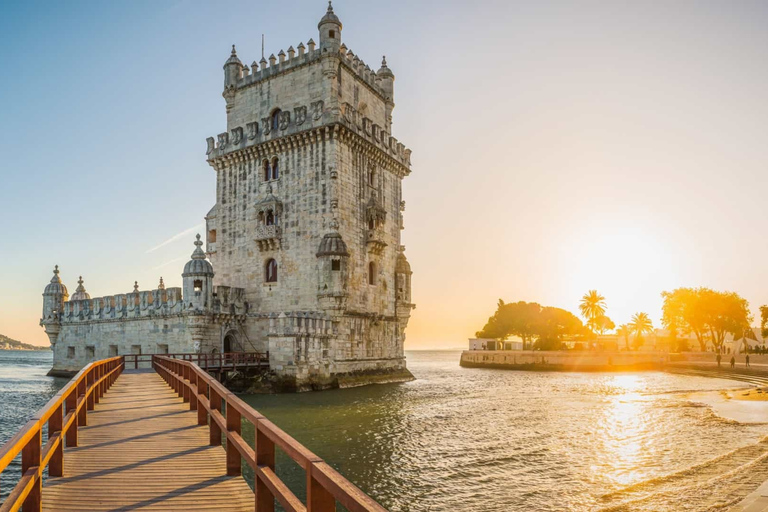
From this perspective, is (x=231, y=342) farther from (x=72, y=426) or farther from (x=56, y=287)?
(x=72, y=426)

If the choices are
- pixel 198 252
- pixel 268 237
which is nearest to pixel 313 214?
pixel 268 237

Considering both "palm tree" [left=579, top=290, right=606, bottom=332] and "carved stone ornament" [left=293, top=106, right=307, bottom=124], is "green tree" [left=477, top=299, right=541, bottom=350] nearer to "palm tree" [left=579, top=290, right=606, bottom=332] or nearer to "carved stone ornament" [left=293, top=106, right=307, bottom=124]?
"palm tree" [left=579, top=290, right=606, bottom=332]

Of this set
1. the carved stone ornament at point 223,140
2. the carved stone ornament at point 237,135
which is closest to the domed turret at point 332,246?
the carved stone ornament at point 237,135

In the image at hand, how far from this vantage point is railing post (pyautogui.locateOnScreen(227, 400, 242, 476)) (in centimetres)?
732

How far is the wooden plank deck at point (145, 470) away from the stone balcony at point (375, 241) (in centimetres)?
2804

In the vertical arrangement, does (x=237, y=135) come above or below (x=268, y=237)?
above

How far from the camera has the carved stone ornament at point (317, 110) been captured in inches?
1481

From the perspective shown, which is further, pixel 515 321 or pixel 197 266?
pixel 515 321

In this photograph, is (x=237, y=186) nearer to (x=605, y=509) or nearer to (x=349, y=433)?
(x=349, y=433)

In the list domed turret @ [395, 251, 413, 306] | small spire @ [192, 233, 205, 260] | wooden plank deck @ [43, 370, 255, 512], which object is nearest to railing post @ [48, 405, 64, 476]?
wooden plank deck @ [43, 370, 255, 512]

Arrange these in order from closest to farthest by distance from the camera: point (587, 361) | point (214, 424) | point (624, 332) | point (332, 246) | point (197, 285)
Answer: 1. point (214, 424)
2. point (332, 246)
3. point (197, 285)
4. point (587, 361)
5. point (624, 332)

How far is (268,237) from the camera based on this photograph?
127 feet

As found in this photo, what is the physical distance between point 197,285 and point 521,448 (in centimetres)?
2400

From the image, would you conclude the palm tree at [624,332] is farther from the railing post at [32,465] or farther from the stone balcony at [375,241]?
the railing post at [32,465]
